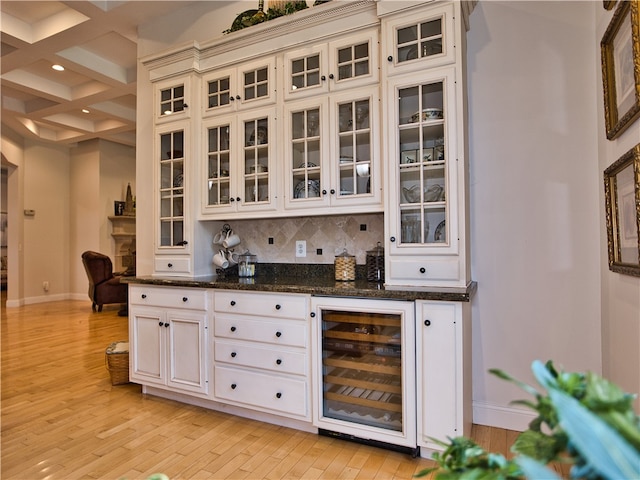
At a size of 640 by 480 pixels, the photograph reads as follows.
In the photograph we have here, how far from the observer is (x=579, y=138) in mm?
2158

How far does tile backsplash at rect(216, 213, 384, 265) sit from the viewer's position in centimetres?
267

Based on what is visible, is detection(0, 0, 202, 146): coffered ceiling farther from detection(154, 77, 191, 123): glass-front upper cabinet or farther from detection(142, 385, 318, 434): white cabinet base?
detection(142, 385, 318, 434): white cabinet base

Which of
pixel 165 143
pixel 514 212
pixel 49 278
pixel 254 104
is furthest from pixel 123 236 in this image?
pixel 514 212

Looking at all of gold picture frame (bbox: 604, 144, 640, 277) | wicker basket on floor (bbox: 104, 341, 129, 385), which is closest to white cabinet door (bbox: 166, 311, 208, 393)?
wicker basket on floor (bbox: 104, 341, 129, 385)

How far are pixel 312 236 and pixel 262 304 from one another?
28.9 inches

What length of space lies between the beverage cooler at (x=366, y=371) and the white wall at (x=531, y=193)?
0.66 m

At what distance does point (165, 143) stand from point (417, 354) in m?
2.50

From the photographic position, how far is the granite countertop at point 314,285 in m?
1.92

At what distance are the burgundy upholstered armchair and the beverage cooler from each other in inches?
201

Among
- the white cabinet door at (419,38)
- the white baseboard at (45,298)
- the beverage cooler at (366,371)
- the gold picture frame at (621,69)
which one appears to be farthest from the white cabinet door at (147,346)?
the white baseboard at (45,298)

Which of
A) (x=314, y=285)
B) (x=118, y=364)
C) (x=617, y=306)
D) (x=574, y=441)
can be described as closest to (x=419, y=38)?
(x=314, y=285)

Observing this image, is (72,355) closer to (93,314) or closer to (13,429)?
(13,429)

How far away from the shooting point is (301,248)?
9.50 ft

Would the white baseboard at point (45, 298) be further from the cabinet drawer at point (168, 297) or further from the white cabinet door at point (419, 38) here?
the white cabinet door at point (419, 38)
